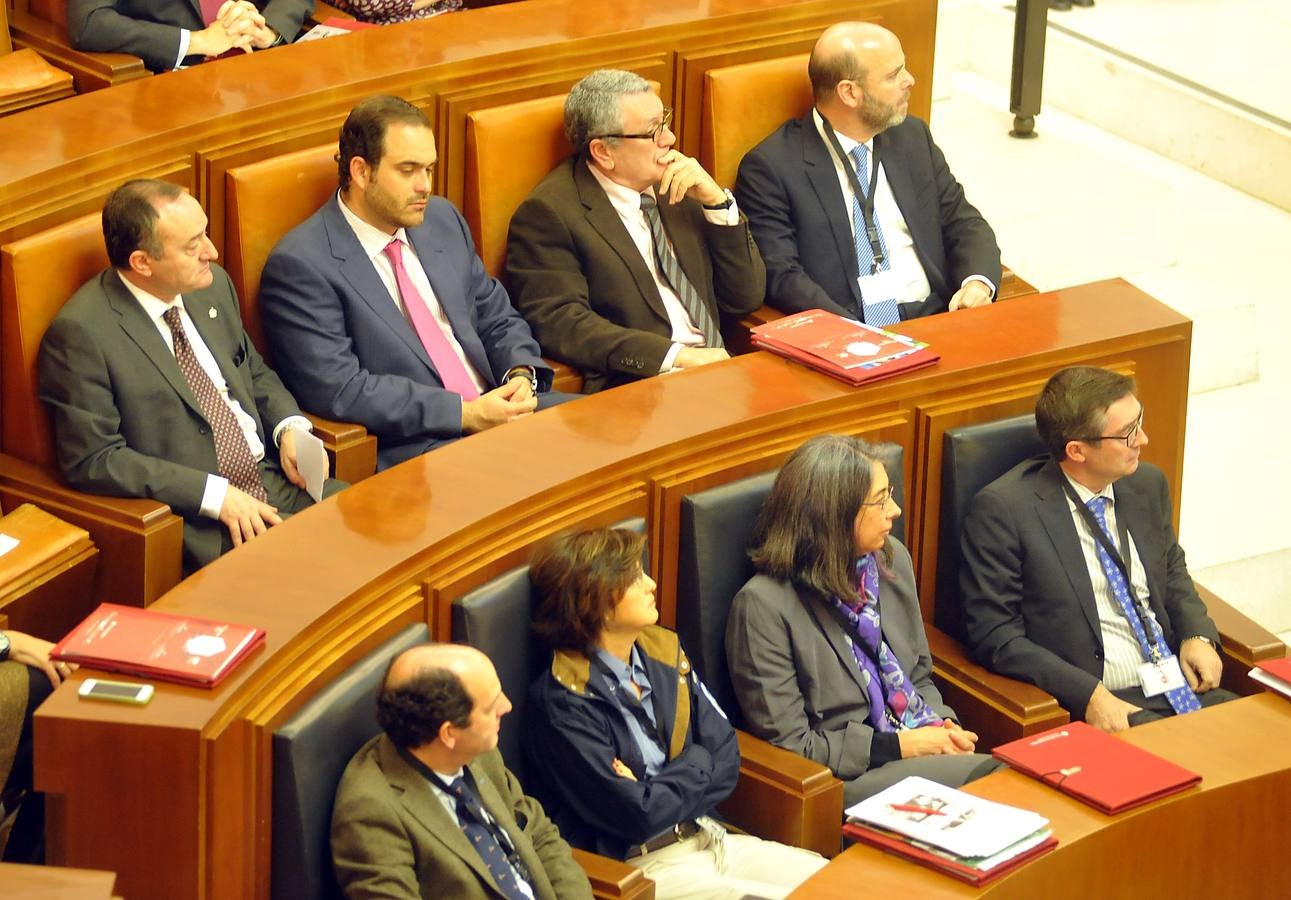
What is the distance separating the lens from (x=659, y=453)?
344 centimetres

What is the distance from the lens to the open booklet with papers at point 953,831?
116 inches

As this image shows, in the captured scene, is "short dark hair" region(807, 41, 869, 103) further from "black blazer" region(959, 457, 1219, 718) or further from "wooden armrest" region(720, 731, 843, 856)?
"wooden armrest" region(720, 731, 843, 856)

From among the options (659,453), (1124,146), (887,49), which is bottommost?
(1124,146)

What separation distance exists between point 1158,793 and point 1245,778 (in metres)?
0.21

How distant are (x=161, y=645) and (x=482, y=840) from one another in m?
0.52

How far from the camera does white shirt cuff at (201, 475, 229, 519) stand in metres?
3.47

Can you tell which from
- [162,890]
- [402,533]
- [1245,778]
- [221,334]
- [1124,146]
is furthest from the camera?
[1124,146]

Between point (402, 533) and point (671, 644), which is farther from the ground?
point (402, 533)

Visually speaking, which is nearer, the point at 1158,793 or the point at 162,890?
the point at 162,890

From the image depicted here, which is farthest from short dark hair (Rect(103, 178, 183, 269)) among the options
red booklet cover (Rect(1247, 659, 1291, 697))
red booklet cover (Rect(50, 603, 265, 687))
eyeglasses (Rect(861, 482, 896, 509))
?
red booklet cover (Rect(1247, 659, 1291, 697))

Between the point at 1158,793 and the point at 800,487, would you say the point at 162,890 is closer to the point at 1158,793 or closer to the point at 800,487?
the point at 800,487

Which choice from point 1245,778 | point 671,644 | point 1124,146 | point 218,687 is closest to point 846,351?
point 671,644

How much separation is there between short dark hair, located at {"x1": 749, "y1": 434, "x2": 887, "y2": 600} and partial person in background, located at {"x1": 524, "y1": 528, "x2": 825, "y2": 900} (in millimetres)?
292

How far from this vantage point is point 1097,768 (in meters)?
3.21
